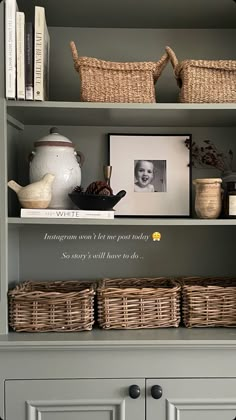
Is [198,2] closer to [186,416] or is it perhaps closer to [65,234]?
[65,234]

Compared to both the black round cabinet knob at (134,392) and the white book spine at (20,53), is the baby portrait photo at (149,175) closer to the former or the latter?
the white book spine at (20,53)

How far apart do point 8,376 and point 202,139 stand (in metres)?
1.09

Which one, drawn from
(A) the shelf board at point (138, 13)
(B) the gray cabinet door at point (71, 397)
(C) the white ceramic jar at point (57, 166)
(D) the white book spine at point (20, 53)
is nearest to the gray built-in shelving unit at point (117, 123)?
(A) the shelf board at point (138, 13)

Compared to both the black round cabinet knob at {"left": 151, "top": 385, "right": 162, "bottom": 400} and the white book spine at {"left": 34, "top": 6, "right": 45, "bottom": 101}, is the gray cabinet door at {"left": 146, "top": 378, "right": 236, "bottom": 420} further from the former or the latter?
the white book spine at {"left": 34, "top": 6, "right": 45, "bottom": 101}

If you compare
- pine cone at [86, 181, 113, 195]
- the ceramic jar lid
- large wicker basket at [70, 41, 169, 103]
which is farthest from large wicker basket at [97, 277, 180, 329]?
large wicker basket at [70, 41, 169, 103]

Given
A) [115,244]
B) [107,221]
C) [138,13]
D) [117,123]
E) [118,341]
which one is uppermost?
[138,13]

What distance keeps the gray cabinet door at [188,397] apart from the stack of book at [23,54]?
981 mm

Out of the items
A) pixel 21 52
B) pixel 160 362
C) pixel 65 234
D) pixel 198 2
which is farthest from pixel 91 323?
pixel 198 2

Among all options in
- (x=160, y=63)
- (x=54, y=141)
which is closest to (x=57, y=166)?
(x=54, y=141)

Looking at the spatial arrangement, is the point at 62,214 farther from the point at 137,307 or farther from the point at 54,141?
the point at 137,307

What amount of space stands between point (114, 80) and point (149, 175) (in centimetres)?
42

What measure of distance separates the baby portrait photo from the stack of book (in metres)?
0.48

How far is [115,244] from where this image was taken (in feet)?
5.67

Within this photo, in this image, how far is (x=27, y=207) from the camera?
146 centimetres
